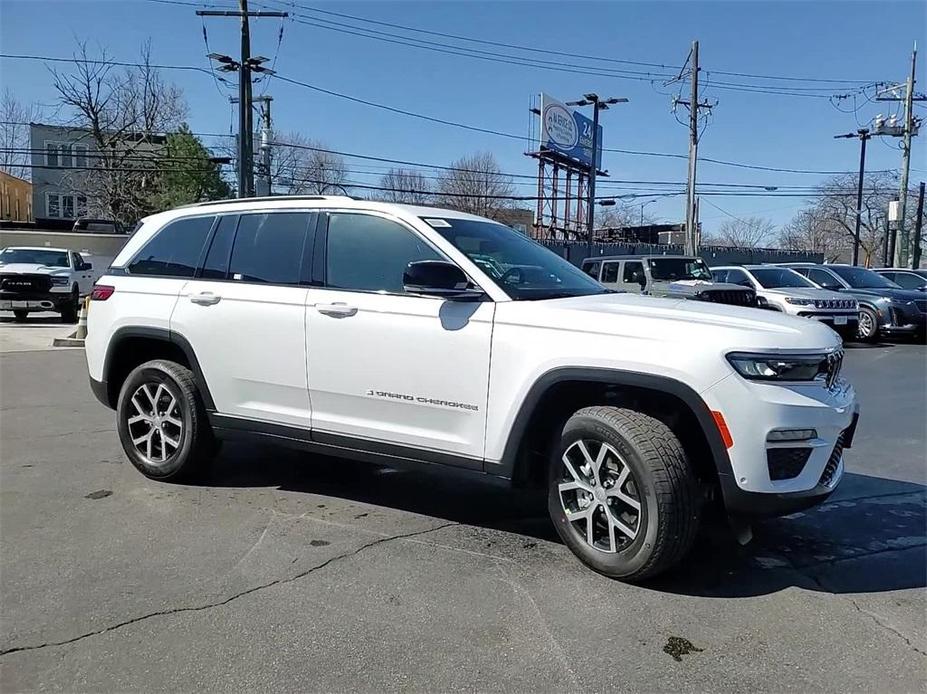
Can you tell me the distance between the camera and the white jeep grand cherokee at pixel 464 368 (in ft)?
11.2

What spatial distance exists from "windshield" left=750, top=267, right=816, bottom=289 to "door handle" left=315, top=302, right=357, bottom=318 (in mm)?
14193

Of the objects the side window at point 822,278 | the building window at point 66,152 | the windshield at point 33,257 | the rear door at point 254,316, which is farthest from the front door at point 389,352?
the building window at point 66,152

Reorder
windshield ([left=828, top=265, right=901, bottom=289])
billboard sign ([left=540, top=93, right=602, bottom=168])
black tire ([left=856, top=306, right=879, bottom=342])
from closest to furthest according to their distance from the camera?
black tire ([left=856, top=306, right=879, bottom=342]), windshield ([left=828, top=265, right=901, bottom=289]), billboard sign ([left=540, top=93, right=602, bottom=168])

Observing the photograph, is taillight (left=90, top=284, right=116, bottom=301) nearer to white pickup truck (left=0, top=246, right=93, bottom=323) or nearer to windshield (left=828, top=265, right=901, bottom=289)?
white pickup truck (left=0, top=246, right=93, bottom=323)

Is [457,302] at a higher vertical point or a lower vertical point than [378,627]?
higher

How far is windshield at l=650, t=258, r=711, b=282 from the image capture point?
1474 centimetres

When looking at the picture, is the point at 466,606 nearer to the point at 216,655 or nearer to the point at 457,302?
the point at 216,655

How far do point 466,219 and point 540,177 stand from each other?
1686 inches

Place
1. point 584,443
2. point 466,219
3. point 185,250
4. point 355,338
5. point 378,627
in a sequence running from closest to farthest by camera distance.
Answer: point 378,627, point 584,443, point 355,338, point 466,219, point 185,250

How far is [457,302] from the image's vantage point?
→ 4.05m

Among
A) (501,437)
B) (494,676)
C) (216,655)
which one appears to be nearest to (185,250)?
(501,437)

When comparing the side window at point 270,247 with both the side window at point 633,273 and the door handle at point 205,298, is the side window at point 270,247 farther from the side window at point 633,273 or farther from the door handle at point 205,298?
the side window at point 633,273

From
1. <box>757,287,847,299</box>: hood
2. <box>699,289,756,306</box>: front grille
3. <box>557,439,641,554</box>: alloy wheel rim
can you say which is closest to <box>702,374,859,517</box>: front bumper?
<box>557,439,641,554</box>: alloy wheel rim

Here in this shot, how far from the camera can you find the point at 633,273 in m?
14.9
